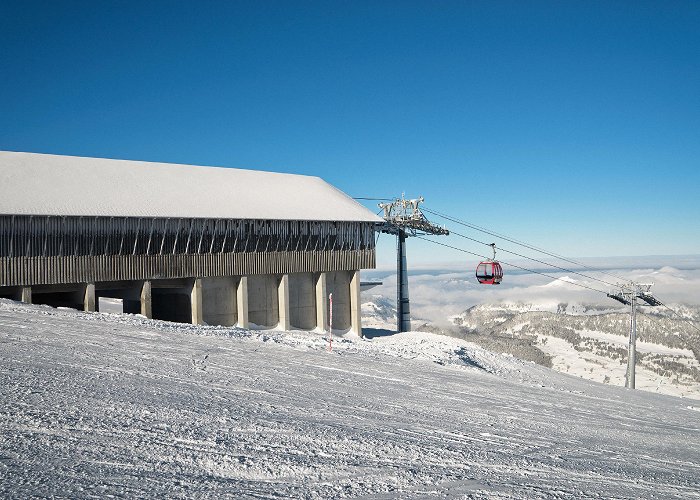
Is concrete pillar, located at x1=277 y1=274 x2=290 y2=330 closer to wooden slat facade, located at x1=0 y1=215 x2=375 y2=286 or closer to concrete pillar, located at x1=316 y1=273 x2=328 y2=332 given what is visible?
wooden slat facade, located at x1=0 y1=215 x2=375 y2=286

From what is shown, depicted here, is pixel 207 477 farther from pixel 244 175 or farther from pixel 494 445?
pixel 244 175

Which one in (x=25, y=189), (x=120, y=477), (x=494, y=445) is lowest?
(x=494, y=445)

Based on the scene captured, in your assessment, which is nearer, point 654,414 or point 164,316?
point 654,414

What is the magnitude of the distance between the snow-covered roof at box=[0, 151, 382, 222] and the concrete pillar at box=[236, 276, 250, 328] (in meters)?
3.20

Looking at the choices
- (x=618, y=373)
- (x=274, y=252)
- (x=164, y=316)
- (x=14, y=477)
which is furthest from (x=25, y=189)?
(x=618, y=373)

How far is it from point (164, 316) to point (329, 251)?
8578 mm

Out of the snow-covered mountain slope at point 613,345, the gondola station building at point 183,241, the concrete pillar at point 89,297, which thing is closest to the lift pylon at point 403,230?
the gondola station building at point 183,241

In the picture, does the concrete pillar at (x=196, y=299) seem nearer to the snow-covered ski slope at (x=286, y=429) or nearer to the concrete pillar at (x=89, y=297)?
the concrete pillar at (x=89, y=297)

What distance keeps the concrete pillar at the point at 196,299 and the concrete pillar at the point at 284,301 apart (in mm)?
4370

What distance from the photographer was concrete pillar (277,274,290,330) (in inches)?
1148

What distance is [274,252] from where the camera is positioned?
93.9 feet

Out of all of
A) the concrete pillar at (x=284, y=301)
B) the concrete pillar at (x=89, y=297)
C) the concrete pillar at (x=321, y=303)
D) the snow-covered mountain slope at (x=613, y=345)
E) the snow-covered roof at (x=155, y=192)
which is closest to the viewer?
the snow-covered roof at (x=155, y=192)

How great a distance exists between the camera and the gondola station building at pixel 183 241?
22.3 metres

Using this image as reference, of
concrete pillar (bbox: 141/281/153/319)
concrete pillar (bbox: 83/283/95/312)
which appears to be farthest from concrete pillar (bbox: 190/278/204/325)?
concrete pillar (bbox: 83/283/95/312)
